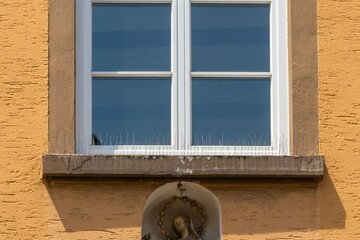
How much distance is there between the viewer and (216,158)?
11781mm

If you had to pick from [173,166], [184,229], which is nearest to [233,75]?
[173,166]

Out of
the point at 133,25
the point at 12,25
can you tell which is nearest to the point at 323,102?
the point at 133,25

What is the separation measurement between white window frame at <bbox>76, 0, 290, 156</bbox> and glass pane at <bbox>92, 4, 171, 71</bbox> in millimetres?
56

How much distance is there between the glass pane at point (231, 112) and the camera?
39.8 feet

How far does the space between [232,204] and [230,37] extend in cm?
133

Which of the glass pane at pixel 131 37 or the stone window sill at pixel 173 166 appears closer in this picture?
the stone window sill at pixel 173 166

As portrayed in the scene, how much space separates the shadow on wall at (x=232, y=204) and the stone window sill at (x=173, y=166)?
0.26 feet

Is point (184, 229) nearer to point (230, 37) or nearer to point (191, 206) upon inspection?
point (191, 206)

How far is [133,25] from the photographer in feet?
40.5

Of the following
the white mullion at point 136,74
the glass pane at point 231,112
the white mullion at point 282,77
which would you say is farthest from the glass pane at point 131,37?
the white mullion at point 282,77

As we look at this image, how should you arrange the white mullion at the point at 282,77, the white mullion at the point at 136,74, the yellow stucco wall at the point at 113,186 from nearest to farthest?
the yellow stucco wall at the point at 113,186 → the white mullion at the point at 282,77 → the white mullion at the point at 136,74

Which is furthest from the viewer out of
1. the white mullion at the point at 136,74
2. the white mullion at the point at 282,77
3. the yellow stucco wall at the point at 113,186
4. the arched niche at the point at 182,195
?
the white mullion at the point at 136,74

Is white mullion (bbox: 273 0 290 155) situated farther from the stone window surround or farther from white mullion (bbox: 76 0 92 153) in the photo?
white mullion (bbox: 76 0 92 153)

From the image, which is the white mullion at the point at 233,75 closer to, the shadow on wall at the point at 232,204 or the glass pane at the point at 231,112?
the glass pane at the point at 231,112
